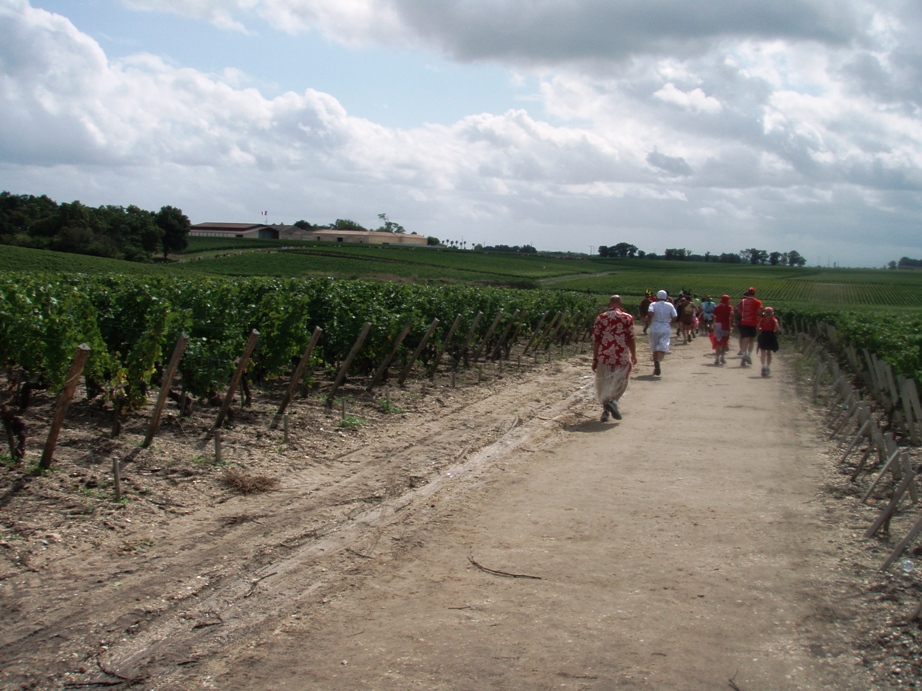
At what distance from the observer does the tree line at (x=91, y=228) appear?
60719 millimetres

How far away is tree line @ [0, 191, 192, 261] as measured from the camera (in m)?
60.7

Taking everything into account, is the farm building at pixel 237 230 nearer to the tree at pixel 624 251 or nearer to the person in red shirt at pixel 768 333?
the tree at pixel 624 251

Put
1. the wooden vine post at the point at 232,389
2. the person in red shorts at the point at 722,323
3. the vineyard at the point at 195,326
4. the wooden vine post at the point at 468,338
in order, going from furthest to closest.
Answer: the person in red shorts at the point at 722,323 → the wooden vine post at the point at 468,338 → the wooden vine post at the point at 232,389 → the vineyard at the point at 195,326

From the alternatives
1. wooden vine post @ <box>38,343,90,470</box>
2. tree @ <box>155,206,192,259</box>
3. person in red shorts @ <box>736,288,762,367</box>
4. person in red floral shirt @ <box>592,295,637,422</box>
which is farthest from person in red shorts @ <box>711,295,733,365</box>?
tree @ <box>155,206,192,259</box>

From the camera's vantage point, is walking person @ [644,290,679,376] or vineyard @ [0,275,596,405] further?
walking person @ [644,290,679,376]

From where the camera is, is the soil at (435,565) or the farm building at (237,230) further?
the farm building at (237,230)

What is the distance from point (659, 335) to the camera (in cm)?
1619

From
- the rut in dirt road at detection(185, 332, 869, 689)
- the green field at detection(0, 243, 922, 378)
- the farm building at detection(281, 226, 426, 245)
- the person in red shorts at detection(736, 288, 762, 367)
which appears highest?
the farm building at detection(281, 226, 426, 245)

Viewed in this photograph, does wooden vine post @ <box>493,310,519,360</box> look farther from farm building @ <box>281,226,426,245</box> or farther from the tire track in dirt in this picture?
farm building @ <box>281,226,426,245</box>

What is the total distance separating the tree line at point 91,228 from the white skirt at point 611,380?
57.1 metres

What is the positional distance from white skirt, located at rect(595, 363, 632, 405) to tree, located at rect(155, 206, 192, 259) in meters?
71.5

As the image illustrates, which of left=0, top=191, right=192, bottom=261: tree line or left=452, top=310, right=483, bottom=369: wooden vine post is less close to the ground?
left=0, top=191, right=192, bottom=261: tree line

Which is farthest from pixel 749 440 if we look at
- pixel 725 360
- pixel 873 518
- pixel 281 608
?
pixel 725 360

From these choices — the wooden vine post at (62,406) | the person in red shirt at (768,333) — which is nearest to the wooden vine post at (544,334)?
the person in red shirt at (768,333)
